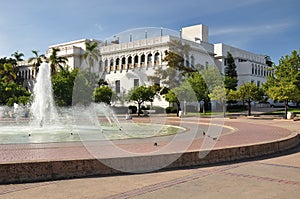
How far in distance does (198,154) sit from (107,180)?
101 inches

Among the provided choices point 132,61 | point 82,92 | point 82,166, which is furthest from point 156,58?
point 82,166

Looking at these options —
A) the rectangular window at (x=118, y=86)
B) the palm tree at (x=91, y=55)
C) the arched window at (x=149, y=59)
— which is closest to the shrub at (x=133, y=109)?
the rectangular window at (x=118, y=86)

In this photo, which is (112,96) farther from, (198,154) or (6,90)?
(198,154)

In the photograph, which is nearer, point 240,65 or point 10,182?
point 10,182

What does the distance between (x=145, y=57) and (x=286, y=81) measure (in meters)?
22.5

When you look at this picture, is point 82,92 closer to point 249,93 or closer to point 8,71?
point 249,93

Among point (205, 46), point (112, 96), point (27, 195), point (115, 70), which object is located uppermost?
point (205, 46)

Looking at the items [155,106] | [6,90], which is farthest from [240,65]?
[6,90]

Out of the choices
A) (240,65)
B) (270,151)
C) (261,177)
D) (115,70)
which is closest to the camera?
(261,177)

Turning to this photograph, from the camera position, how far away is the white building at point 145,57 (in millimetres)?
47844

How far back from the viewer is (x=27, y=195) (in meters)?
5.36

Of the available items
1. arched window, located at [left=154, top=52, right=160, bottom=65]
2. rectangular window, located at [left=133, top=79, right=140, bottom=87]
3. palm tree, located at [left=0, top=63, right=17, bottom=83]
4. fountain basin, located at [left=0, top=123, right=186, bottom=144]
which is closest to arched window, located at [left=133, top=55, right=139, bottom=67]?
rectangular window, located at [left=133, top=79, right=140, bottom=87]

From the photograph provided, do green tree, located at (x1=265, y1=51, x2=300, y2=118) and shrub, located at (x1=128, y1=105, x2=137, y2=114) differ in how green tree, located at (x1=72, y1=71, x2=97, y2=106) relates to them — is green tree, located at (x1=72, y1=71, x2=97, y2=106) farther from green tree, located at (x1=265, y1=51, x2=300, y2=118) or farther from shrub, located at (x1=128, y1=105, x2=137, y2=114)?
green tree, located at (x1=265, y1=51, x2=300, y2=118)

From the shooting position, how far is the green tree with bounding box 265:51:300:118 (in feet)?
95.0
